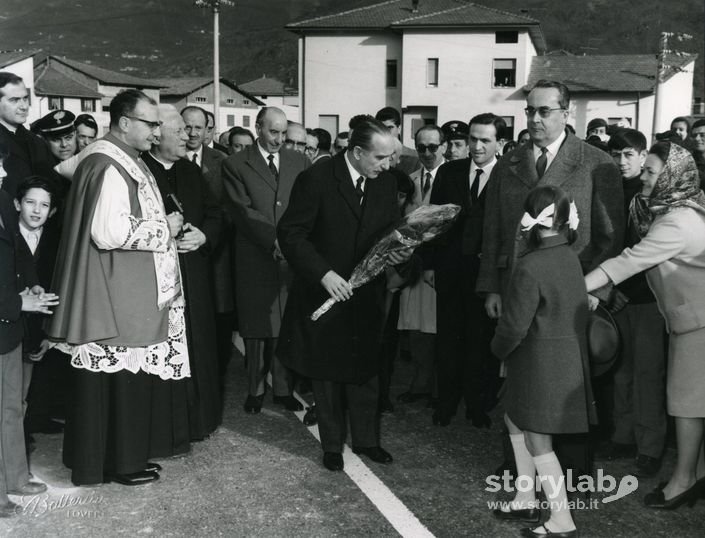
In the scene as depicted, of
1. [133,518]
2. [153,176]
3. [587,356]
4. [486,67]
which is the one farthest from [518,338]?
[486,67]

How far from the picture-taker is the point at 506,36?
43.0 m

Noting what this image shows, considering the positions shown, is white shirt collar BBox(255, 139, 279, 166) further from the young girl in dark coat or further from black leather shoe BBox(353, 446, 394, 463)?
the young girl in dark coat

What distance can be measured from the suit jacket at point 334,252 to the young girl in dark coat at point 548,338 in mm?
1327

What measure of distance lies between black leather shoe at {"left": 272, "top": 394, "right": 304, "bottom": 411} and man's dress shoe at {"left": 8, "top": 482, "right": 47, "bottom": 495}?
2.18 meters

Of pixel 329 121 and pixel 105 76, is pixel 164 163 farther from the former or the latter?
pixel 105 76

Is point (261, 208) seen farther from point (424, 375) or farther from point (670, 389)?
point (670, 389)

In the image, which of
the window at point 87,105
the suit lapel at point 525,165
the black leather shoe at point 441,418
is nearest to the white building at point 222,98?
the window at point 87,105

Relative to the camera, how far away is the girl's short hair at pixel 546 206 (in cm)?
379

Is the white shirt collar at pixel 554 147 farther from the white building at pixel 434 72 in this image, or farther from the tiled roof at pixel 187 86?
the tiled roof at pixel 187 86

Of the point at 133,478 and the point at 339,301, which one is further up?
the point at 339,301

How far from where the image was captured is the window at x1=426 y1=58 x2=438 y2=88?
42500 mm

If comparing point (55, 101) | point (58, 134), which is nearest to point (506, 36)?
point (55, 101)

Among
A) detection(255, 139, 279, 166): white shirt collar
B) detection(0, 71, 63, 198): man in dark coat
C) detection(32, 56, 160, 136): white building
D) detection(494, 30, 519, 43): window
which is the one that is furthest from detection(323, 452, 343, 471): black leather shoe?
detection(32, 56, 160, 136): white building

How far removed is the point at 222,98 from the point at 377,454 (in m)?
63.1
